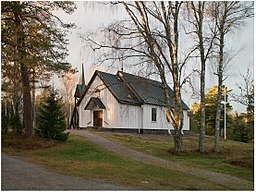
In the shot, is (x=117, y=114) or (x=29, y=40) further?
(x=117, y=114)

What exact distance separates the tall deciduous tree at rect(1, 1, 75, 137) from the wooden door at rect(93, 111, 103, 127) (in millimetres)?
12846

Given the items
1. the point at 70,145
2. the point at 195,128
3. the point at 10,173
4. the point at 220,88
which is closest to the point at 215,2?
the point at 220,88

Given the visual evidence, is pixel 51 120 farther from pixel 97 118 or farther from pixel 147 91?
pixel 147 91

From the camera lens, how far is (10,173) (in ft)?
30.5

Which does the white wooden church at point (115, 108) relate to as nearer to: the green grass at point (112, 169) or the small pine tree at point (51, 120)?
the small pine tree at point (51, 120)

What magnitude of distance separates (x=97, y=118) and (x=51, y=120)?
13.0 m

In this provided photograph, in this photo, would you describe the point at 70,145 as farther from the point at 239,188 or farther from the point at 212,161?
the point at 239,188

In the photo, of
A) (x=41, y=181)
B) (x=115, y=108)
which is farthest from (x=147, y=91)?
(x=41, y=181)

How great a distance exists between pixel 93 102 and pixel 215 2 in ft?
50.8

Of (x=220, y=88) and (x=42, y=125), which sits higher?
(x=220, y=88)

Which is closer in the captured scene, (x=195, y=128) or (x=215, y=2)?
(x=215, y=2)

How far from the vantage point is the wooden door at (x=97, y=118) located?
30.7 metres

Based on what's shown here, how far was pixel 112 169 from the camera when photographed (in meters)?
11.0

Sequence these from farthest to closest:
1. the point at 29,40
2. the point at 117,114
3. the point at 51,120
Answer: the point at 117,114 → the point at 51,120 → the point at 29,40
